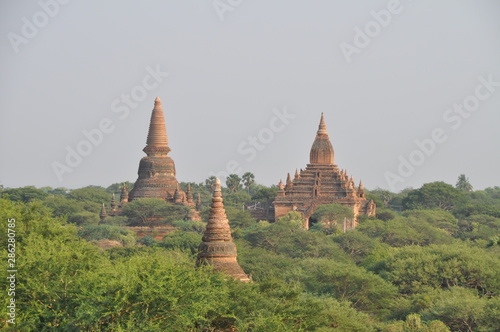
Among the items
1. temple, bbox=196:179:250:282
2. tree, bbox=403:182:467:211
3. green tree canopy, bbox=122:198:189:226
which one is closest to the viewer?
temple, bbox=196:179:250:282

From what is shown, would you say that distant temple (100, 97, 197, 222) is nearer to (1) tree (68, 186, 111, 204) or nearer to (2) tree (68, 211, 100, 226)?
(2) tree (68, 211, 100, 226)

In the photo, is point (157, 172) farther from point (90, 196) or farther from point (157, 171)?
point (90, 196)

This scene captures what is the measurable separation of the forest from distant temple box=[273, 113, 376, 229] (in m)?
2.55

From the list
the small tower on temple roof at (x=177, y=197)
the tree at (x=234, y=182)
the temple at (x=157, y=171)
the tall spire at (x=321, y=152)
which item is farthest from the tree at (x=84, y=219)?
the tree at (x=234, y=182)

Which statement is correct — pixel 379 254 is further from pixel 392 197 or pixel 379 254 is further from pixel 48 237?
pixel 392 197

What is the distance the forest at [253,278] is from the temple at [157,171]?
2.33 metres

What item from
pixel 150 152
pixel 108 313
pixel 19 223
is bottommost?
pixel 108 313

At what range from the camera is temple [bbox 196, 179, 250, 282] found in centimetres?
4491

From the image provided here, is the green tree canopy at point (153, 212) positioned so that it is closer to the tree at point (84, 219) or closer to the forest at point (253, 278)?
the forest at point (253, 278)

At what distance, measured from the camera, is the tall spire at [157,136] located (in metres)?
102

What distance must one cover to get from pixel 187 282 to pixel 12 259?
207 inches

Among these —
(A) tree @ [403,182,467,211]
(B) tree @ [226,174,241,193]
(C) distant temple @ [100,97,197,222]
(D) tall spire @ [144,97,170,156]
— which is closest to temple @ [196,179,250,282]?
(C) distant temple @ [100,97,197,222]

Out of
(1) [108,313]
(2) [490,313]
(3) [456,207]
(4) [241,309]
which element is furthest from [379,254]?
(3) [456,207]

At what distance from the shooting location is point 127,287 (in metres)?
36.2
